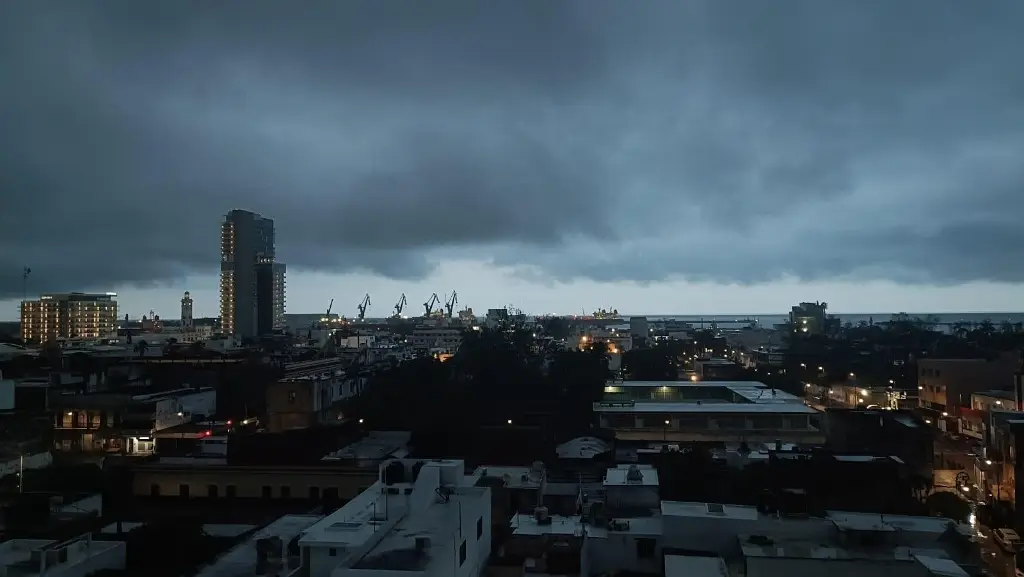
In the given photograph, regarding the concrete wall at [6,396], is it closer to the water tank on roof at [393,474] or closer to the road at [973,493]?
the water tank on roof at [393,474]

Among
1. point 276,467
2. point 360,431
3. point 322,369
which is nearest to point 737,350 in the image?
point 322,369

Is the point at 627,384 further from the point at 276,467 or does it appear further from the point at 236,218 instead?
the point at 236,218

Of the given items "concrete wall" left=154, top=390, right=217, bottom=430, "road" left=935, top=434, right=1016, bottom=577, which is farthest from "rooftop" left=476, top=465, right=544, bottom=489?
"concrete wall" left=154, top=390, right=217, bottom=430

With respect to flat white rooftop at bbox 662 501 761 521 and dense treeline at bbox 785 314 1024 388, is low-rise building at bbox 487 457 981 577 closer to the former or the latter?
flat white rooftop at bbox 662 501 761 521

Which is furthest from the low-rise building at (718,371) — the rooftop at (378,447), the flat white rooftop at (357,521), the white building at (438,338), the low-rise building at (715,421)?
the white building at (438,338)

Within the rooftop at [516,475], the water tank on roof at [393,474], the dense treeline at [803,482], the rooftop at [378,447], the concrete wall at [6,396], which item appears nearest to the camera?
the water tank on roof at [393,474]

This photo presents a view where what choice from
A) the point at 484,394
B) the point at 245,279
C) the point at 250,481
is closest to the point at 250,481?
the point at 250,481

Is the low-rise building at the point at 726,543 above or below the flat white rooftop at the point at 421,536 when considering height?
below
